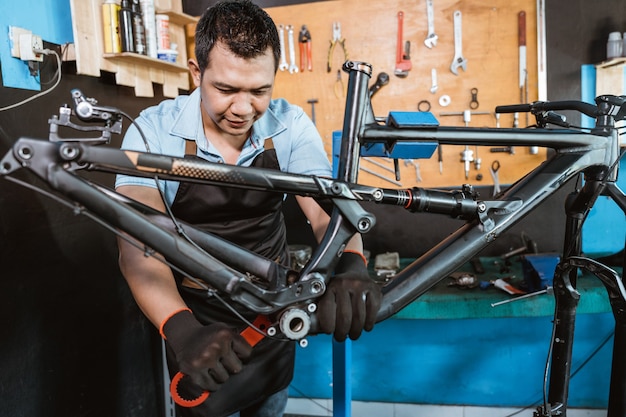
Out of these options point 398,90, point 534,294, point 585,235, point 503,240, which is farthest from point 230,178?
point 585,235

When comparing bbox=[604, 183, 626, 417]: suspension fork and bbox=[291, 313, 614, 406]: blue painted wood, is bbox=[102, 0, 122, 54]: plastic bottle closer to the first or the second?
bbox=[291, 313, 614, 406]: blue painted wood

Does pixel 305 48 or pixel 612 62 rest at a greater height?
pixel 305 48

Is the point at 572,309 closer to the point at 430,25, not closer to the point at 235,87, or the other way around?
the point at 235,87

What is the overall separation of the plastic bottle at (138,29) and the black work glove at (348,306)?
1364 mm

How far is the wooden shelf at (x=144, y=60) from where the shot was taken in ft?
5.51

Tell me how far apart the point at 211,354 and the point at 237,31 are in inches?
25.2

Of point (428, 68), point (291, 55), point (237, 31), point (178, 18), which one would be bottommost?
point (237, 31)

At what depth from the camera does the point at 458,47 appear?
6.70ft

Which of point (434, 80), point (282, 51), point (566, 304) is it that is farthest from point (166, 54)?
point (566, 304)

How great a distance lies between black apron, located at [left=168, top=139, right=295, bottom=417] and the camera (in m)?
1.12

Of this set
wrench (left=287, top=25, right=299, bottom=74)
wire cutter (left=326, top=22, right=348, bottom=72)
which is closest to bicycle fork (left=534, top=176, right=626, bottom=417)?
wire cutter (left=326, top=22, right=348, bottom=72)

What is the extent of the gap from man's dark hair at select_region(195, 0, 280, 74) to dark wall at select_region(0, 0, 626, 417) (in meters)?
0.70

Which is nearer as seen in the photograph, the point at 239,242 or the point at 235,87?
the point at 235,87

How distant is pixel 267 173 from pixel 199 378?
13.7 inches
